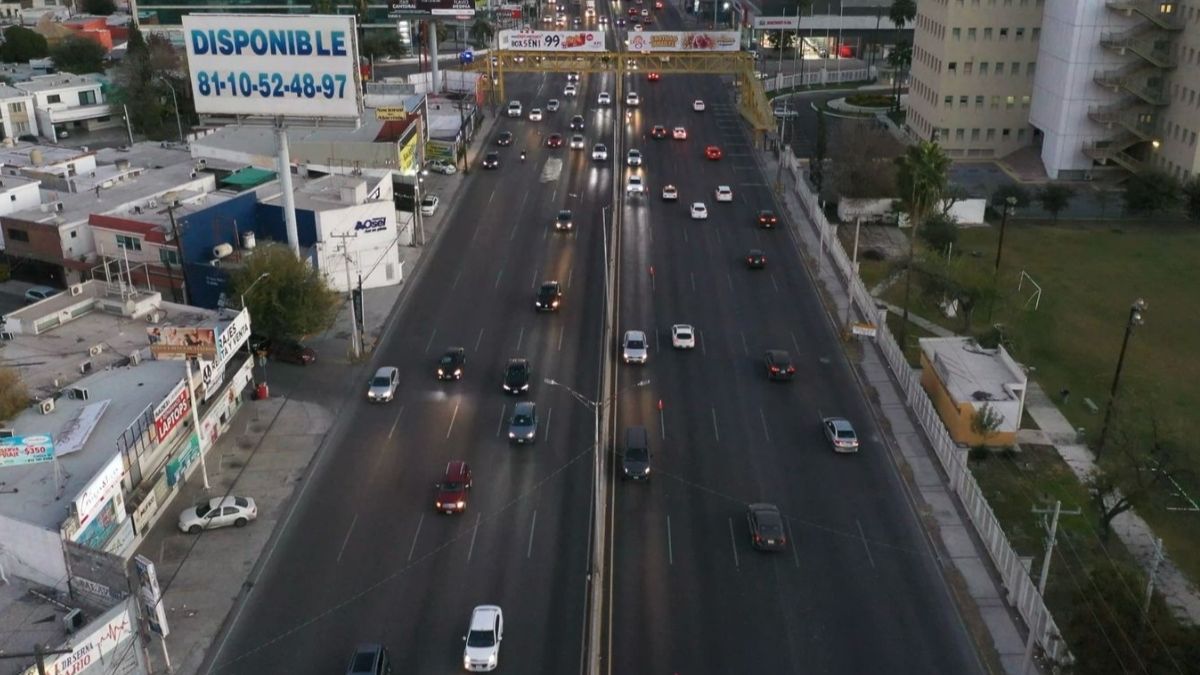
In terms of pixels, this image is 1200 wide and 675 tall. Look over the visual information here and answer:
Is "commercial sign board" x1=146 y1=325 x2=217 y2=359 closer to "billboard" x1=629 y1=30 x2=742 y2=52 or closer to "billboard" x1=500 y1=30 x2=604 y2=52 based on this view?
"billboard" x1=629 y1=30 x2=742 y2=52

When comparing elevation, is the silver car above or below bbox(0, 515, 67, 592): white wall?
below

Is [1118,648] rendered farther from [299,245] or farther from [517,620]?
[299,245]

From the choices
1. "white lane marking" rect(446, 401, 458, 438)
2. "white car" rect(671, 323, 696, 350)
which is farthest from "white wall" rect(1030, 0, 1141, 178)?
"white lane marking" rect(446, 401, 458, 438)

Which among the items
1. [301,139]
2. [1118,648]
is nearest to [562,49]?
[301,139]

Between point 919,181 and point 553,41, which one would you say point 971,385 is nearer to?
point 919,181

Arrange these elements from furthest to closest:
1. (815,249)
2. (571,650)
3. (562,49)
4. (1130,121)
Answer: (562,49) < (1130,121) < (815,249) < (571,650)

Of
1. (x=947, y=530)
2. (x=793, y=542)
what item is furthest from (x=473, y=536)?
(x=947, y=530)

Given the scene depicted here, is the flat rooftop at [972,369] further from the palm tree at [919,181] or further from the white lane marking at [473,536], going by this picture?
the white lane marking at [473,536]
